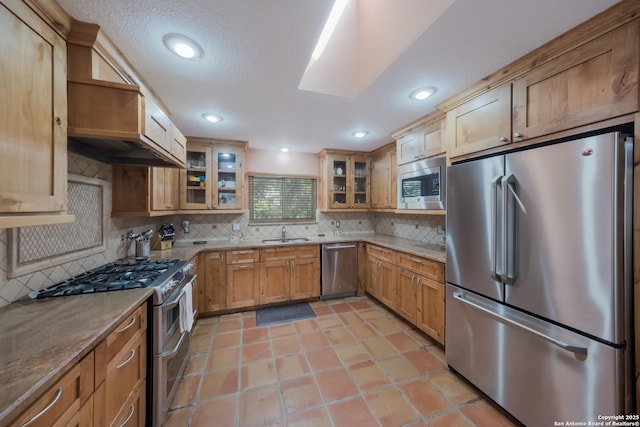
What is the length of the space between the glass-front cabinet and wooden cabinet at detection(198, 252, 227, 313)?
770 mm

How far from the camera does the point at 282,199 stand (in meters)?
4.07

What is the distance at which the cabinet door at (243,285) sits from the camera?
3109 mm

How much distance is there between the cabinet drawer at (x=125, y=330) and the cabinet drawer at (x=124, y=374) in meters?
0.03

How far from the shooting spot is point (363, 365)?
6.88 feet

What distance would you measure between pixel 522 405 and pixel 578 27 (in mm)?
2267

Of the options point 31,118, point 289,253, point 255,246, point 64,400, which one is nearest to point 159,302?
point 64,400

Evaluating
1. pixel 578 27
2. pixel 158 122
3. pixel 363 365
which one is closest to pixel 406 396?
pixel 363 365

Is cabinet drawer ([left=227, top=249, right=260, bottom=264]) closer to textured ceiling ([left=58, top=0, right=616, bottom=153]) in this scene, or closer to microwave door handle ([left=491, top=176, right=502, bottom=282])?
textured ceiling ([left=58, top=0, right=616, bottom=153])

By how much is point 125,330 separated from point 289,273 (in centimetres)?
227

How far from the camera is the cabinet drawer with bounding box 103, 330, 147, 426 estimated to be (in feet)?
3.49

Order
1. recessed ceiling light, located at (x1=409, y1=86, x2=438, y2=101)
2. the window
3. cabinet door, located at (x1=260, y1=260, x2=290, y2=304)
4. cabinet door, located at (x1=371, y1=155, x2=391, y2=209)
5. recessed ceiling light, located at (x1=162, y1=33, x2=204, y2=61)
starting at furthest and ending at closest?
the window → cabinet door, located at (x1=371, y1=155, x2=391, y2=209) → cabinet door, located at (x1=260, y1=260, x2=290, y2=304) → recessed ceiling light, located at (x1=409, y1=86, x2=438, y2=101) → recessed ceiling light, located at (x1=162, y1=33, x2=204, y2=61)

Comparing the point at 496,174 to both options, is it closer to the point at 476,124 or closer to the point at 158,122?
the point at 476,124

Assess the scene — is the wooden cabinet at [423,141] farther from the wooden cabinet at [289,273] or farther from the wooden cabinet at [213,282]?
the wooden cabinet at [213,282]

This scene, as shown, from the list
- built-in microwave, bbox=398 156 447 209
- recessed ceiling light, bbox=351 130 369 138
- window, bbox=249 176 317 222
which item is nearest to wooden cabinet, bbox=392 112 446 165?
built-in microwave, bbox=398 156 447 209
